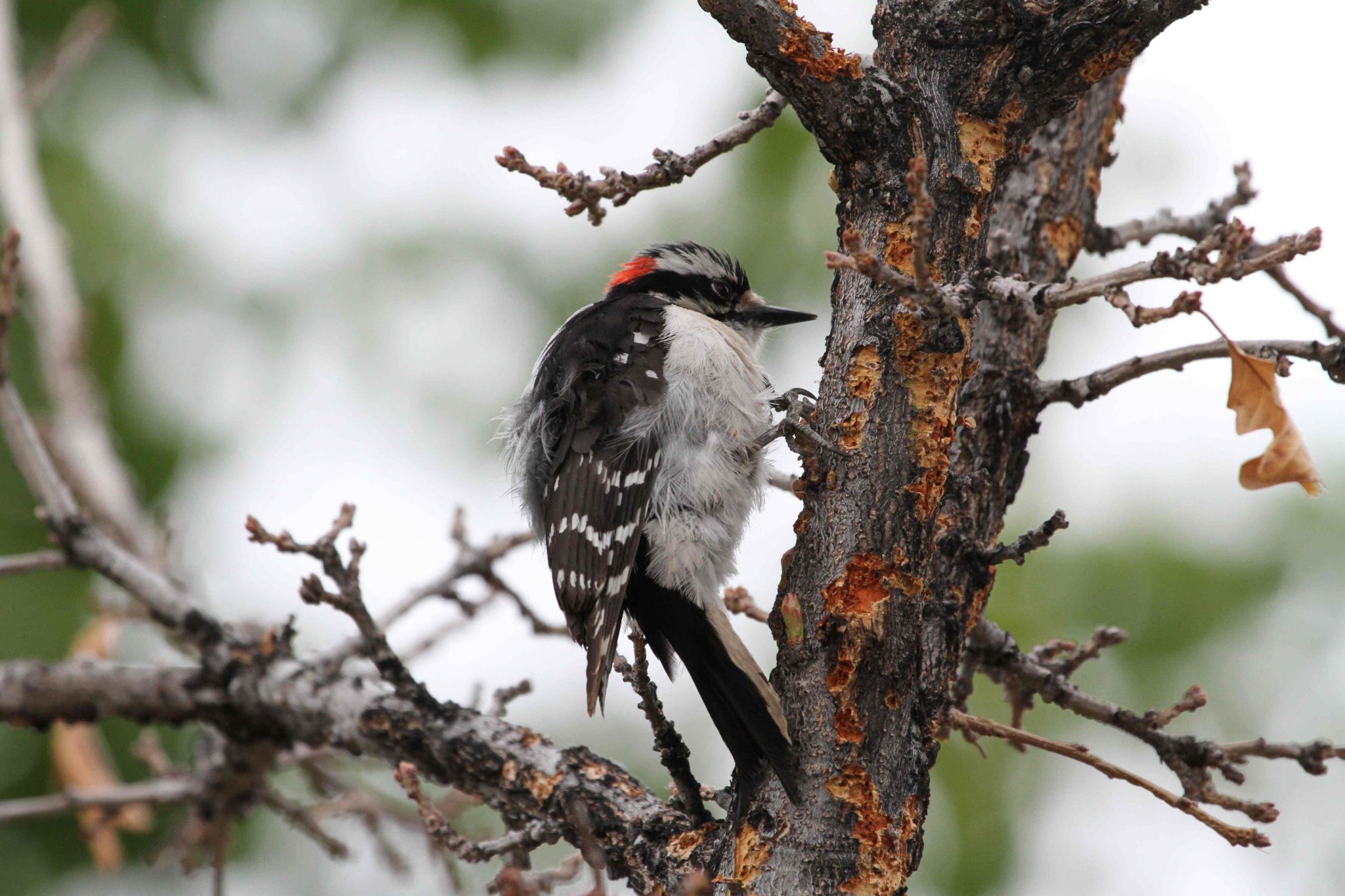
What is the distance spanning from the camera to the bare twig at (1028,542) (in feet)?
7.14

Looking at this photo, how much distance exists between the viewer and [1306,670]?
6.76 m

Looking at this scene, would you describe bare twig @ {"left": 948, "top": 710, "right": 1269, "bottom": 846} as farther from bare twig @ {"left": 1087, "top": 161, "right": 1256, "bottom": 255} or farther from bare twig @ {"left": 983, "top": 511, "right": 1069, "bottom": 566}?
bare twig @ {"left": 1087, "top": 161, "right": 1256, "bottom": 255}

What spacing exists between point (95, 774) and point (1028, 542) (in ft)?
10.1

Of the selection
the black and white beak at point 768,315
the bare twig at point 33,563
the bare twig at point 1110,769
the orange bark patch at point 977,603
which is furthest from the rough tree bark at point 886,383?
the bare twig at point 33,563

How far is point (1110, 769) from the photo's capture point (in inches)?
83.1

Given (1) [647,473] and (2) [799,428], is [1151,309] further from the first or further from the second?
Result: (1) [647,473]

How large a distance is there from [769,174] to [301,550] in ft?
19.6

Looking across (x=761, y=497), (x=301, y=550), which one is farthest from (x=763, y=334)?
(x=301, y=550)

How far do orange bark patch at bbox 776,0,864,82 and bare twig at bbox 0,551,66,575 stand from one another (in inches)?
83.2

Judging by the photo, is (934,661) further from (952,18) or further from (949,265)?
(952,18)

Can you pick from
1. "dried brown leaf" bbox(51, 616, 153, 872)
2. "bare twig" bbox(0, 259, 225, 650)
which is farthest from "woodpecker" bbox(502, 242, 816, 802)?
"dried brown leaf" bbox(51, 616, 153, 872)

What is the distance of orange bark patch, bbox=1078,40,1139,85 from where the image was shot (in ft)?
6.72

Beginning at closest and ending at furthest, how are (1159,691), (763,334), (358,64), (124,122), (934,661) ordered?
1. (934,661)
2. (763,334)
3. (1159,691)
4. (124,122)
5. (358,64)

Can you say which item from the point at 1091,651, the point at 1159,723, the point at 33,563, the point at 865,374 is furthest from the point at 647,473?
the point at 33,563
